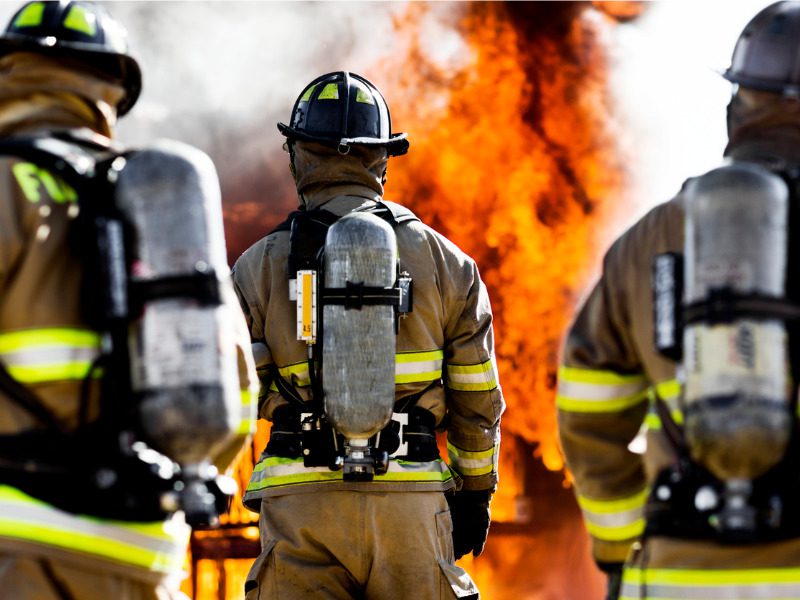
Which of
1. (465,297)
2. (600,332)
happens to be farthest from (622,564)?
(465,297)

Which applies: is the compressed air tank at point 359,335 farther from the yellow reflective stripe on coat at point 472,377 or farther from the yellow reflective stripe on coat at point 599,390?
the yellow reflective stripe on coat at point 599,390

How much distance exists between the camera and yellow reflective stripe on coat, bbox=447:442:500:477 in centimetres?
506

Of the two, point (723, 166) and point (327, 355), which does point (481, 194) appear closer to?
point (327, 355)

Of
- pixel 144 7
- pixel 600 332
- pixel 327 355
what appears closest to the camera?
pixel 600 332

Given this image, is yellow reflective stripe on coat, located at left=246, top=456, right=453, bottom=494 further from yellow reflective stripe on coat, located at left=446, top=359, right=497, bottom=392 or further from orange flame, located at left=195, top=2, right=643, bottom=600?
orange flame, located at left=195, top=2, right=643, bottom=600

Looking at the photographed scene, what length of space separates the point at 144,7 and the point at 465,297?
4.08 m

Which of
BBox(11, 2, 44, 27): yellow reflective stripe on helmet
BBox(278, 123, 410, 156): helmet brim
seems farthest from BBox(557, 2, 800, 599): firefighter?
BBox(278, 123, 410, 156): helmet brim

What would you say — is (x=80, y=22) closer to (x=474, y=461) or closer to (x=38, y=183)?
(x=38, y=183)

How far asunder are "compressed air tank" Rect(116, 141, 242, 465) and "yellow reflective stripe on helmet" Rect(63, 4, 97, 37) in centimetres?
47

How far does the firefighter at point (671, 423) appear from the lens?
9.44 ft

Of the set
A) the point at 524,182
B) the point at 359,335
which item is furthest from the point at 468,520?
the point at 524,182

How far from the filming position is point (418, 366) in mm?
4754

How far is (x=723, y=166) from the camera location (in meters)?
2.89

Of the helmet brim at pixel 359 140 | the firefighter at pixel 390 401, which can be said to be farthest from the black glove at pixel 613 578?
the helmet brim at pixel 359 140
